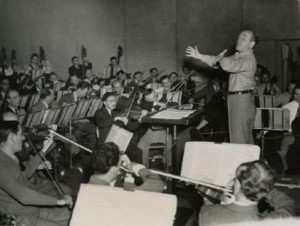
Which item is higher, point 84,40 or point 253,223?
point 84,40

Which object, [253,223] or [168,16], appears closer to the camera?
[253,223]

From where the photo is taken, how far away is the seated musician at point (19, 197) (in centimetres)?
258

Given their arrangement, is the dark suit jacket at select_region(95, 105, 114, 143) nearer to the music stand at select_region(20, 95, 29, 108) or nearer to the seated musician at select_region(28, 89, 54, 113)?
the seated musician at select_region(28, 89, 54, 113)

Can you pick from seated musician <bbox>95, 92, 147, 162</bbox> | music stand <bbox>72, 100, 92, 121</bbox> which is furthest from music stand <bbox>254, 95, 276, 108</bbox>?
music stand <bbox>72, 100, 92, 121</bbox>

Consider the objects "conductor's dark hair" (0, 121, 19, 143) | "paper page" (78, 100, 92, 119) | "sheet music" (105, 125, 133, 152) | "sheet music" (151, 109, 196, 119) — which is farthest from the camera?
"paper page" (78, 100, 92, 119)

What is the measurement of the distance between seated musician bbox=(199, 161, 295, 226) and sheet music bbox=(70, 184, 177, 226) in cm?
26

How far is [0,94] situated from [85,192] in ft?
17.4

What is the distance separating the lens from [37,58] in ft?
35.7

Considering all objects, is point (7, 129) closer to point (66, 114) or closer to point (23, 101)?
point (66, 114)

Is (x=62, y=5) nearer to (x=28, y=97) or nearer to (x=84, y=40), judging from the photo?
(x=84, y=40)

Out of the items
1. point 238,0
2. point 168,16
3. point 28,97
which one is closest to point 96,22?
point 168,16

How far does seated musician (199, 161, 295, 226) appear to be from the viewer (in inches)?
79.4

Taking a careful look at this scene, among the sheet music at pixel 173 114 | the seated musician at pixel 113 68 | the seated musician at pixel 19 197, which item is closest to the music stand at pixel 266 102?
the sheet music at pixel 173 114

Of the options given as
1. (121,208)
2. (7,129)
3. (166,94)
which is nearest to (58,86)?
(166,94)
